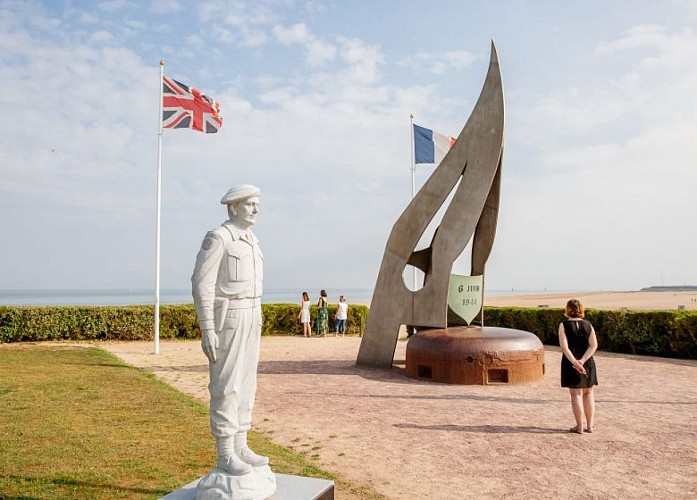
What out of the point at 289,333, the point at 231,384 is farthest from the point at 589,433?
the point at 289,333

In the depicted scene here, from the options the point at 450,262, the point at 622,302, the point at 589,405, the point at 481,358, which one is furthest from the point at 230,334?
the point at 622,302

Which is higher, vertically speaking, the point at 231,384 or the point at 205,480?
the point at 231,384

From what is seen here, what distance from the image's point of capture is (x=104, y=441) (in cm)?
693

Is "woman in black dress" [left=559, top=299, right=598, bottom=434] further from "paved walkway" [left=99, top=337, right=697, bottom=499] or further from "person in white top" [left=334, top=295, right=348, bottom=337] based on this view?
"person in white top" [left=334, top=295, right=348, bottom=337]

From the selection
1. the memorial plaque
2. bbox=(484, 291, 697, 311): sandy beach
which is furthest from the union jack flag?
bbox=(484, 291, 697, 311): sandy beach

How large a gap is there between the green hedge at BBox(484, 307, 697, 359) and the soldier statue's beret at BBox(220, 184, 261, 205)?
14562 millimetres

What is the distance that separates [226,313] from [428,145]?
15237 mm

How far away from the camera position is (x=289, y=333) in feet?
78.0

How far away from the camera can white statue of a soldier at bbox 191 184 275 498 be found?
4316 millimetres

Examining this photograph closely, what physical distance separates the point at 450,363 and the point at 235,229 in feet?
24.7

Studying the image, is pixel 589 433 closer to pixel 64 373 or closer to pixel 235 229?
pixel 235 229

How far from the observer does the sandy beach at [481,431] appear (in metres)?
5.81

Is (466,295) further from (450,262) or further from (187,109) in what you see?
(187,109)

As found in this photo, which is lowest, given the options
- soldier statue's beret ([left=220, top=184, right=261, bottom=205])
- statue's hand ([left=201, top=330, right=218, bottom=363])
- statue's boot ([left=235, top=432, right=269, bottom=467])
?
statue's boot ([left=235, top=432, right=269, bottom=467])
